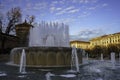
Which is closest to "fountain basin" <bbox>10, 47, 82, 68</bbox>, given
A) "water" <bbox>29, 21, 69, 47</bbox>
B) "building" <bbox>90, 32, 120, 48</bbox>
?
"water" <bbox>29, 21, 69, 47</bbox>

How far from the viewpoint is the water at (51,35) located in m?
21.5

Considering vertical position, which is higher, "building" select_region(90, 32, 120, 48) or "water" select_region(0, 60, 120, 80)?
"building" select_region(90, 32, 120, 48)

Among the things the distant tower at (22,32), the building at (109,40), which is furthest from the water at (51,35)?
the building at (109,40)

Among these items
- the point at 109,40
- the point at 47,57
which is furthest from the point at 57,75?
the point at 109,40

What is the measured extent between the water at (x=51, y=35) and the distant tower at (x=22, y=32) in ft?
78.8

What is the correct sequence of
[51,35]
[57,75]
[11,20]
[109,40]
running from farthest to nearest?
1. [109,40]
2. [11,20]
3. [51,35]
4. [57,75]

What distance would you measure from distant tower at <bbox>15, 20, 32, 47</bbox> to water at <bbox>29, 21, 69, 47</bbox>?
78.8 feet

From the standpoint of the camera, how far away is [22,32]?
1848 inches

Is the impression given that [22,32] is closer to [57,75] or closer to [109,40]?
[57,75]

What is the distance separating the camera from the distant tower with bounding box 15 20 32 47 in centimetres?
4594

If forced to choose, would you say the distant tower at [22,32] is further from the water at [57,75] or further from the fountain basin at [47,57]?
the water at [57,75]

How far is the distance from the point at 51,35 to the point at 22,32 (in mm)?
26306

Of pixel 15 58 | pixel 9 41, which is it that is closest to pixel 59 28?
pixel 15 58

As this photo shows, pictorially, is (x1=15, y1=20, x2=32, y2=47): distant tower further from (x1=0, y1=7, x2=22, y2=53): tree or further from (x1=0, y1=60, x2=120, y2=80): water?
(x1=0, y1=60, x2=120, y2=80): water
